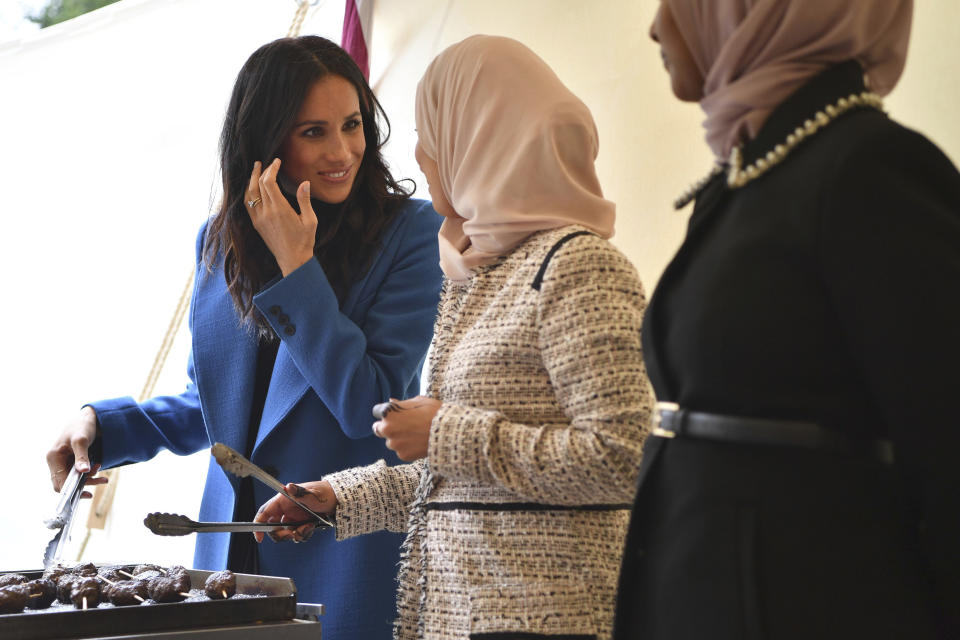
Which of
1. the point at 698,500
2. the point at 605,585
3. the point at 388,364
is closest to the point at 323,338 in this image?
the point at 388,364

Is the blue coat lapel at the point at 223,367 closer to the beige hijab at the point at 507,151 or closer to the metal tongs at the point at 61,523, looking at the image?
the metal tongs at the point at 61,523

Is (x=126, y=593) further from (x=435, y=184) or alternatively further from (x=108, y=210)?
(x=108, y=210)

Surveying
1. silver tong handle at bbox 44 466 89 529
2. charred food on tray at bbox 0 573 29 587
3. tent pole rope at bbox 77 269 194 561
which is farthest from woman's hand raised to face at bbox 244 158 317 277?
tent pole rope at bbox 77 269 194 561

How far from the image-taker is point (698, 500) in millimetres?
681

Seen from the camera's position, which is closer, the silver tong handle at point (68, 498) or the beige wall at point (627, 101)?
the silver tong handle at point (68, 498)

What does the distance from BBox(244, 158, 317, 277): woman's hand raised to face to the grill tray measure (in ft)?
1.84

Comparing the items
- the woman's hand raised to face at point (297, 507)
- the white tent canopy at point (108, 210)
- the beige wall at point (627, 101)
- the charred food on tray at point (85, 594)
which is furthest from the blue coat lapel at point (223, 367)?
the white tent canopy at point (108, 210)

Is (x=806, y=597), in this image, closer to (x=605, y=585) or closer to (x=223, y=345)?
(x=605, y=585)

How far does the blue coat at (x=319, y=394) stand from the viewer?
139 cm

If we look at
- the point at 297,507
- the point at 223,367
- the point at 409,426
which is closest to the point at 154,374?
the point at 223,367

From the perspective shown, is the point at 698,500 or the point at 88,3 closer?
the point at 698,500

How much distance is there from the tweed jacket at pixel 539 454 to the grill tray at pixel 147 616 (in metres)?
0.16

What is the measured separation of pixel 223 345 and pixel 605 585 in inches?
36.1

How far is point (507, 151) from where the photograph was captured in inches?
44.6
